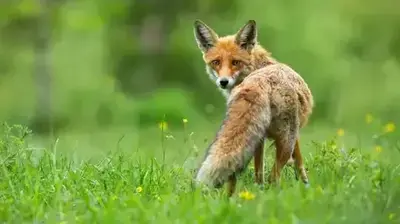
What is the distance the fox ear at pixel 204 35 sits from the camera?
8461 mm

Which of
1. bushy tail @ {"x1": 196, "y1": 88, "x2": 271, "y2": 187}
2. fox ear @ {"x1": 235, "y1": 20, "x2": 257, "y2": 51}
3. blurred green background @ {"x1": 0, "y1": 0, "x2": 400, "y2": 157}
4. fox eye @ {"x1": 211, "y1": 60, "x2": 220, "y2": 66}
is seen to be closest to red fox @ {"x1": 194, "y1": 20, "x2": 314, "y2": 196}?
bushy tail @ {"x1": 196, "y1": 88, "x2": 271, "y2": 187}

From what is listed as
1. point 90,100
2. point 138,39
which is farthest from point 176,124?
point 138,39

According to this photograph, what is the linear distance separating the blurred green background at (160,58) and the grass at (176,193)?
10.2m

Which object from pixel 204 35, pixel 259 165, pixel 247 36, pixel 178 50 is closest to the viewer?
pixel 259 165

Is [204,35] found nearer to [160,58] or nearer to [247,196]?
Answer: [247,196]

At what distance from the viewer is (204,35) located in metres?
8.52

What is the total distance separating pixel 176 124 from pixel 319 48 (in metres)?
5.31

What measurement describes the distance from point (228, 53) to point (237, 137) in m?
2.35

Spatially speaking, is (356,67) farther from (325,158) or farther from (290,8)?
(325,158)

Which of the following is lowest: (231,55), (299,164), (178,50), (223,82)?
(178,50)

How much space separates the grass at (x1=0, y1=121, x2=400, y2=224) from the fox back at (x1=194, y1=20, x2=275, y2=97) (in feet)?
3.90

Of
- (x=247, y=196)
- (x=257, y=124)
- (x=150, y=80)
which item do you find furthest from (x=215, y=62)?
(x=150, y=80)

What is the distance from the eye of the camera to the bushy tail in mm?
5766

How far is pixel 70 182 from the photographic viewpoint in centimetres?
636
